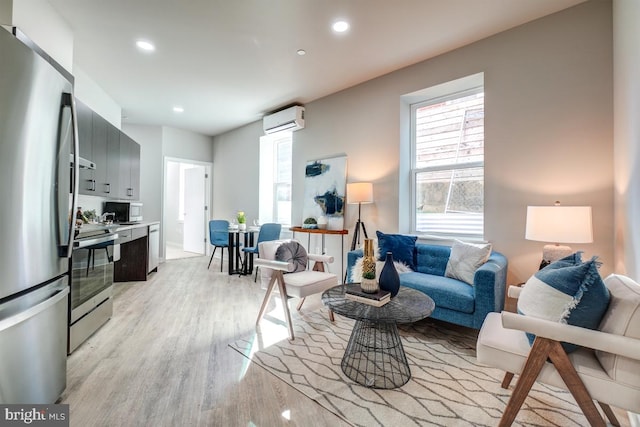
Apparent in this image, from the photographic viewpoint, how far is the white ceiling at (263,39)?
2.46 meters

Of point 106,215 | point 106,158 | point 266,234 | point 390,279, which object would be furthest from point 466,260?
point 106,215

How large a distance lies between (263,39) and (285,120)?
1.87 m

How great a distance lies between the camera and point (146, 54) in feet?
10.6

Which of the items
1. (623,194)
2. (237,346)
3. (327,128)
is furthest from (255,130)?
(623,194)

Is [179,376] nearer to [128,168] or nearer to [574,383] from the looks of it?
[574,383]

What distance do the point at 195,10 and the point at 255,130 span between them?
330 cm

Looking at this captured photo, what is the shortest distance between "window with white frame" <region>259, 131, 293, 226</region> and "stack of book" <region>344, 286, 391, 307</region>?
3438 mm

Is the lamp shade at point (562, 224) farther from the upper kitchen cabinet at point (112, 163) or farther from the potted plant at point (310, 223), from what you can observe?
the upper kitchen cabinet at point (112, 163)

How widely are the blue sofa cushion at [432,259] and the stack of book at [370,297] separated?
1.21m

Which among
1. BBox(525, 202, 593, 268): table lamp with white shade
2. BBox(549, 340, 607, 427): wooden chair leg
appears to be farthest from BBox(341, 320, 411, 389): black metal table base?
BBox(525, 202, 593, 268): table lamp with white shade

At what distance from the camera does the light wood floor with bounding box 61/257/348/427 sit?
1532 mm

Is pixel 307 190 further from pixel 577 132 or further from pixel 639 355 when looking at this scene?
pixel 639 355

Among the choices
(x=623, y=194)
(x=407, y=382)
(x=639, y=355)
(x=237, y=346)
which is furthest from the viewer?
(x=237, y=346)

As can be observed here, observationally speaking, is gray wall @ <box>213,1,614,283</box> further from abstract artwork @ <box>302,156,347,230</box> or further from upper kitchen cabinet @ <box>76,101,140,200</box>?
upper kitchen cabinet @ <box>76,101,140,200</box>
